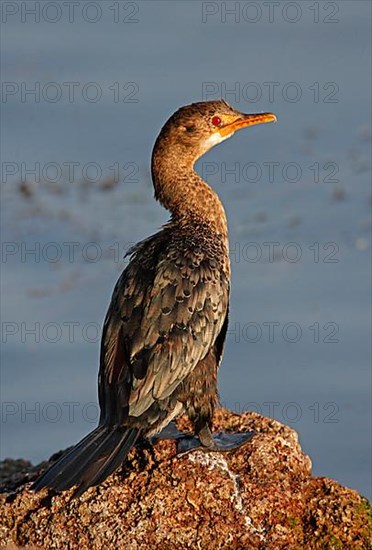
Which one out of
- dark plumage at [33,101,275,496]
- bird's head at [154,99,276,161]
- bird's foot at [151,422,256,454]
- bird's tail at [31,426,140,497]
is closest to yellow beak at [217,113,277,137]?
bird's head at [154,99,276,161]

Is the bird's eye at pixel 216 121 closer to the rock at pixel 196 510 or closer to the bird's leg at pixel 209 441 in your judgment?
the bird's leg at pixel 209 441

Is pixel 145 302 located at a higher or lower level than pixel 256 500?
higher

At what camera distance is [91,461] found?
684 cm

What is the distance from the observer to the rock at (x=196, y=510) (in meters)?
6.66

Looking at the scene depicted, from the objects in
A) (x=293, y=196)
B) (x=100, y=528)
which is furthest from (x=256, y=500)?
(x=293, y=196)

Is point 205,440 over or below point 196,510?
over

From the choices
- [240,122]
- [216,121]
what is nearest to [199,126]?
[216,121]

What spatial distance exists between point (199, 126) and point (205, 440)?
2007 mm

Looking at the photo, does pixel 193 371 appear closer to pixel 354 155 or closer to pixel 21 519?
pixel 21 519

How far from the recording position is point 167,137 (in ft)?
27.5

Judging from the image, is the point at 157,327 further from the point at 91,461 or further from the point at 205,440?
the point at 91,461

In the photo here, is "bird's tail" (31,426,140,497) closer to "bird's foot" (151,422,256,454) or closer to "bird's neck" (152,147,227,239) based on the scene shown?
"bird's foot" (151,422,256,454)

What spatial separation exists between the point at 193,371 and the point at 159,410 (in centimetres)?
34

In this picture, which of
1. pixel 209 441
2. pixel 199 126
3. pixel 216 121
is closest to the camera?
pixel 209 441
